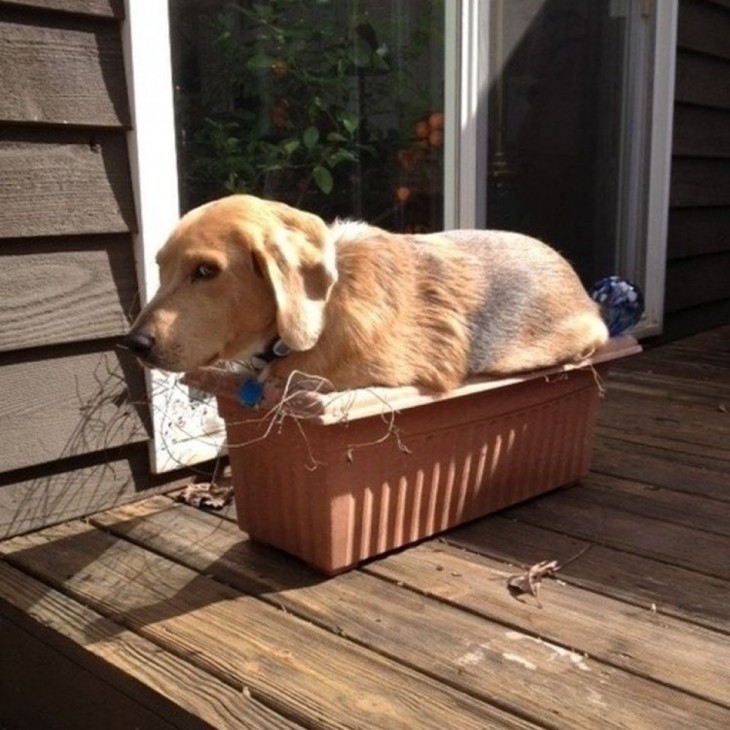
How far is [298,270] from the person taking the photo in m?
1.64

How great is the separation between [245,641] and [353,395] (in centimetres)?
46

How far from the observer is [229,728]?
1.36 m

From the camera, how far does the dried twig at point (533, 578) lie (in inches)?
69.0

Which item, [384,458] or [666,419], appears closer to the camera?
[384,458]

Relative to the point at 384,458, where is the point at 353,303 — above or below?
above

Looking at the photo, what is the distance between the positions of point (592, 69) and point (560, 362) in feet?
6.50

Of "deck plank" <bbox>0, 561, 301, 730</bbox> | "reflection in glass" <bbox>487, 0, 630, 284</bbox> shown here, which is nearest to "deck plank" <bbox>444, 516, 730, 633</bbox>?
"deck plank" <bbox>0, 561, 301, 730</bbox>

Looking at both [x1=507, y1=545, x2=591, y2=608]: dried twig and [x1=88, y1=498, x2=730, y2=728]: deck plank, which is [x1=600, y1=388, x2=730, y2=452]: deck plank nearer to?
[x1=507, y1=545, x2=591, y2=608]: dried twig

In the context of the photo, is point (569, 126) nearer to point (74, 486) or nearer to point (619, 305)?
point (619, 305)

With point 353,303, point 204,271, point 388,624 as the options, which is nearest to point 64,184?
point 204,271

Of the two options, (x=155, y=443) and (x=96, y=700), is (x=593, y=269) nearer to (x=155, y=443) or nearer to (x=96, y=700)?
(x=155, y=443)

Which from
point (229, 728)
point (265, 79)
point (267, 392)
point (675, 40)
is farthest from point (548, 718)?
point (675, 40)

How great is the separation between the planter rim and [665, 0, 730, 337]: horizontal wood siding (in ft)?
7.80

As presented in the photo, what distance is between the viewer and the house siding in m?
1.98
